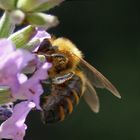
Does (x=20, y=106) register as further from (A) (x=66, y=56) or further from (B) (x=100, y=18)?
(B) (x=100, y=18)

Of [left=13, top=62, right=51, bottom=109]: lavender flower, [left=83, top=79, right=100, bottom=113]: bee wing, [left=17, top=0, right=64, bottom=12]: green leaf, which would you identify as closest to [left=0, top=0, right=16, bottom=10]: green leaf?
[left=17, top=0, right=64, bottom=12]: green leaf

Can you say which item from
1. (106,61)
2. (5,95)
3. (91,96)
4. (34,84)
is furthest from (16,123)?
(106,61)

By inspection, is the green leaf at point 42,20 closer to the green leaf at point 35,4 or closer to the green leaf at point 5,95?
the green leaf at point 35,4

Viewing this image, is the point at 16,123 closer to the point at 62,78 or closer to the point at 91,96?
the point at 62,78

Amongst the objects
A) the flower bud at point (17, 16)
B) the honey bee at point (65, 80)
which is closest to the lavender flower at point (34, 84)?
the flower bud at point (17, 16)

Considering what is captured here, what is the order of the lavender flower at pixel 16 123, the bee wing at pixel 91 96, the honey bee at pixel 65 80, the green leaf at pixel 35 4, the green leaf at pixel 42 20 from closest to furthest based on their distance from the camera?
the green leaf at pixel 42 20 < the green leaf at pixel 35 4 < the lavender flower at pixel 16 123 < the honey bee at pixel 65 80 < the bee wing at pixel 91 96

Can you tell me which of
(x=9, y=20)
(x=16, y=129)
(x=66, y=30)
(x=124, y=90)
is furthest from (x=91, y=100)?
(x=66, y=30)
